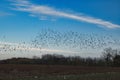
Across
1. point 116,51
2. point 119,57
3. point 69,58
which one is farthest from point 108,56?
point 69,58

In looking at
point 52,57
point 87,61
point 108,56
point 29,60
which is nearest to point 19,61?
point 29,60

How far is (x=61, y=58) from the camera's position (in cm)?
10212

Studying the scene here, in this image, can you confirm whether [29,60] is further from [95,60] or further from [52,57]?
[95,60]

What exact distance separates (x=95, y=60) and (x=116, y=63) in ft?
28.7

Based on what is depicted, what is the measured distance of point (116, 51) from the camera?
12794 cm

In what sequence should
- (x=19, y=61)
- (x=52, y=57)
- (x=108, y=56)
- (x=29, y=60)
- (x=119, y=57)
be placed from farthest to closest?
(x=108, y=56), (x=119, y=57), (x=52, y=57), (x=29, y=60), (x=19, y=61)

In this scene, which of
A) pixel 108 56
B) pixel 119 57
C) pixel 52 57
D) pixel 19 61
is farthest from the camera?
pixel 108 56

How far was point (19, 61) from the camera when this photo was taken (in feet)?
247

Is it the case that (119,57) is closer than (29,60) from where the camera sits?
No

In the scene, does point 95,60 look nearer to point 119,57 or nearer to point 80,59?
point 80,59

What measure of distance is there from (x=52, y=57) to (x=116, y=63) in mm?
27070

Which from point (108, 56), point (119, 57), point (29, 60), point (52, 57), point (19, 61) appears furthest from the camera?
point (108, 56)

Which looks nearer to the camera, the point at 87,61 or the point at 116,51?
the point at 87,61

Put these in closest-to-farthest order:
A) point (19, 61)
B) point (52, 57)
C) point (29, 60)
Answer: point (19, 61), point (29, 60), point (52, 57)
